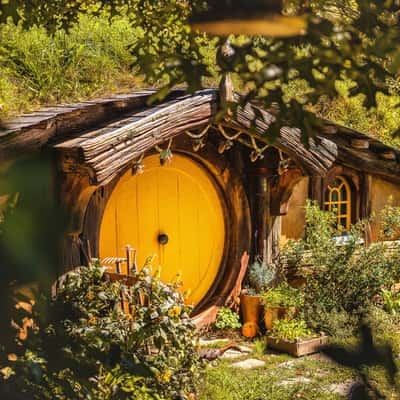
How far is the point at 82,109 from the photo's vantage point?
582 centimetres

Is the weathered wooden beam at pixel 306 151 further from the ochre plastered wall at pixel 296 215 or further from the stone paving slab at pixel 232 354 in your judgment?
the stone paving slab at pixel 232 354

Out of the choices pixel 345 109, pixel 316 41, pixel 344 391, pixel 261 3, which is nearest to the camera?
pixel 261 3

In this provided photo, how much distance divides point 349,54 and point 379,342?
0.63 meters

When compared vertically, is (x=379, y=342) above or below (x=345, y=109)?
below

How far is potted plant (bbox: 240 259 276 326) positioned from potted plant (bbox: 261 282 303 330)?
0.43 feet

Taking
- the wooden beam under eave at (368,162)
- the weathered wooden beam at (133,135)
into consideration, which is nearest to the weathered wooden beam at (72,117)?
the weathered wooden beam at (133,135)

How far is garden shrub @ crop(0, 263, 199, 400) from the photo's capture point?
1546mm

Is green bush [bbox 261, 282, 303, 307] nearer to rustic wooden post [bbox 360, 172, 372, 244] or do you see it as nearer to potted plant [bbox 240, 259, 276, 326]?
potted plant [bbox 240, 259, 276, 326]

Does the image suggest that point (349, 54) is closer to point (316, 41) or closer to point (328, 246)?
point (316, 41)

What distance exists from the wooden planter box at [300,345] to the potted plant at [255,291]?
520mm

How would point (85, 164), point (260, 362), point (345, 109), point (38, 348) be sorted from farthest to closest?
point (345, 109) → point (260, 362) → point (85, 164) → point (38, 348)

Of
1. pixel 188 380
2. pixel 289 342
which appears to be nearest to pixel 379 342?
pixel 188 380

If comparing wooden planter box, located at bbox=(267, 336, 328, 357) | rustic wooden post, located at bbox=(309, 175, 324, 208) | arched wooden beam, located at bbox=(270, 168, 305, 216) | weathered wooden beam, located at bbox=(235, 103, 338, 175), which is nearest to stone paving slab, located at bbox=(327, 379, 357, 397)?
wooden planter box, located at bbox=(267, 336, 328, 357)

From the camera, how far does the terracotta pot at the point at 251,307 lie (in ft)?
23.6
